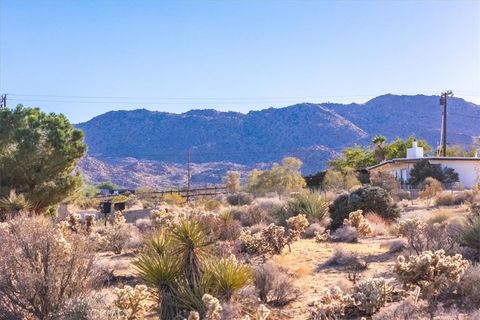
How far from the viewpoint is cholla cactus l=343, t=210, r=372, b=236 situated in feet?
59.4

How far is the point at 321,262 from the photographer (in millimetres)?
14117

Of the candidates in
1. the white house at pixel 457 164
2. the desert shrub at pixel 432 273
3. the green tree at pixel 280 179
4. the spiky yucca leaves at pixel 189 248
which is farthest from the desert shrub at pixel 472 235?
the white house at pixel 457 164

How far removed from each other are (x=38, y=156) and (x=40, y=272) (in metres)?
22.6

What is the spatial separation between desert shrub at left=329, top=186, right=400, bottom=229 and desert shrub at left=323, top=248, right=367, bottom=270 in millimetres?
6241

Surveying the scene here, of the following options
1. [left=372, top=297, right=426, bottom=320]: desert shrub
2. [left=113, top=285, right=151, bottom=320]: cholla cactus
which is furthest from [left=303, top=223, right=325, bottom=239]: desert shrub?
[left=113, top=285, right=151, bottom=320]: cholla cactus

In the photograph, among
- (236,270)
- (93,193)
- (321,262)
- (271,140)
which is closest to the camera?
(236,270)

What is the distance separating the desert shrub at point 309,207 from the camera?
21688mm

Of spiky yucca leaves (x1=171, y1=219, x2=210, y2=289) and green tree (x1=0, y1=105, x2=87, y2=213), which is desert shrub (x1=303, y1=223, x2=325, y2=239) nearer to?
spiky yucca leaves (x1=171, y1=219, x2=210, y2=289)

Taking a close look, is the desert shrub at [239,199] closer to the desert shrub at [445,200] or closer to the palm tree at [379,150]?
the desert shrub at [445,200]

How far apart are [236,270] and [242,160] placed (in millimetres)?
117294

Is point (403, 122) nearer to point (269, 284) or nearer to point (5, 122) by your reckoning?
point (5, 122)

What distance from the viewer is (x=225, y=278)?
30.3 feet

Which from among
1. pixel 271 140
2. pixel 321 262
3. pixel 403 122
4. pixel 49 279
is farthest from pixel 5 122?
pixel 403 122

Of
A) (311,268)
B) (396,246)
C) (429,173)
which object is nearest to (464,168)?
(429,173)
